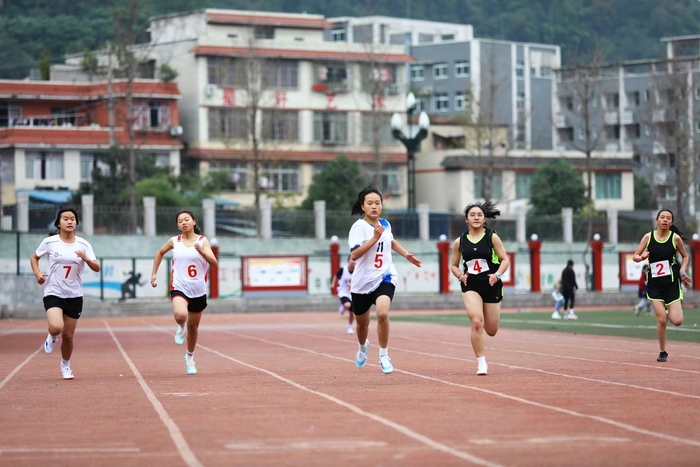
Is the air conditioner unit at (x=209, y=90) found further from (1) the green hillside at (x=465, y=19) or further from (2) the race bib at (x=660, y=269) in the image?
(2) the race bib at (x=660, y=269)

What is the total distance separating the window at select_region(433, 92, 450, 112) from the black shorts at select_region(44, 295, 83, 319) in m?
89.3

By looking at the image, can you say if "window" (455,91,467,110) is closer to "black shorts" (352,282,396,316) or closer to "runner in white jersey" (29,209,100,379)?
"runner in white jersey" (29,209,100,379)

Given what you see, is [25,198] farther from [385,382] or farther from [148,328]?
[385,382]

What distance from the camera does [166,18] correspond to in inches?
3226

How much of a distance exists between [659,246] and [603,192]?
68.0 metres

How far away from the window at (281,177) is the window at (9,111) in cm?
1463

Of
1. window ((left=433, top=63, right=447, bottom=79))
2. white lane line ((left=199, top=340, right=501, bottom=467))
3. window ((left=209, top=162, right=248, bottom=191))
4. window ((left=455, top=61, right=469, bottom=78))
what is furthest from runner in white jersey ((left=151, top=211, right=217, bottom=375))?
window ((left=433, top=63, right=447, bottom=79))

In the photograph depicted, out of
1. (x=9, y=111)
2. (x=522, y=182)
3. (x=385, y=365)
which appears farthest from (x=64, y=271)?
(x=522, y=182)

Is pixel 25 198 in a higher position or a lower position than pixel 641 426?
higher

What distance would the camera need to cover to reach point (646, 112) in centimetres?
7131

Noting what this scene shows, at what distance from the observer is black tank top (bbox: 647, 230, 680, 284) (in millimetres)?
17625

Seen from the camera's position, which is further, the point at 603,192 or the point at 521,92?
the point at 521,92

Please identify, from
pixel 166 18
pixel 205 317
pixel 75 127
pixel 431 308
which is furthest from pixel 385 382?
pixel 166 18

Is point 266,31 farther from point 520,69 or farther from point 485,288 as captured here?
point 485,288
